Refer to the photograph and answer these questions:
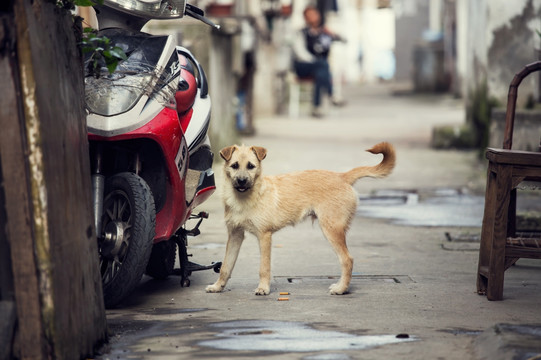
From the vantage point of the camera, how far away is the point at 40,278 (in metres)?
4.19

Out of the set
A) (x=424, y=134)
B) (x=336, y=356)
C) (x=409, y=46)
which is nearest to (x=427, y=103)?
(x=424, y=134)

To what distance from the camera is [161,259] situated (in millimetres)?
6578

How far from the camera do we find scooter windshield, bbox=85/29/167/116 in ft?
18.9

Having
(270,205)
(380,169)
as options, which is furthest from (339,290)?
(380,169)

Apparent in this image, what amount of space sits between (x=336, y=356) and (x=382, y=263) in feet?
9.00

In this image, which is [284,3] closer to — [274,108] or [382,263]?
[274,108]

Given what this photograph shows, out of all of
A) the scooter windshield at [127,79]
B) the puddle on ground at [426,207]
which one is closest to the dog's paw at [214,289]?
the scooter windshield at [127,79]

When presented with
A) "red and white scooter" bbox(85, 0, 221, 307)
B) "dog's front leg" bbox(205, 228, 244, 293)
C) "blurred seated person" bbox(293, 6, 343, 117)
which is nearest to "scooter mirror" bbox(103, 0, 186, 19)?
"red and white scooter" bbox(85, 0, 221, 307)

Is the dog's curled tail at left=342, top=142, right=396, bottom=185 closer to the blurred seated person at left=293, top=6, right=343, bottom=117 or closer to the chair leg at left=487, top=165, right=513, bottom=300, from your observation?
the chair leg at left=487, top=165, right=513, bottom=300

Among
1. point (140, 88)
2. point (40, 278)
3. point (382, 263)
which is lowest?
point (382, 263)

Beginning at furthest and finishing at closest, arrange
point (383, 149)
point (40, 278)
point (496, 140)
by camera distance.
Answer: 1. point (496, 140)
2. point (383, 149)
3. point (40, 278)

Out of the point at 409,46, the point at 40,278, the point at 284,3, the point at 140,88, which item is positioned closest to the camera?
the point at 40,278

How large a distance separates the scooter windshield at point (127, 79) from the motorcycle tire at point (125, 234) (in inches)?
15.8

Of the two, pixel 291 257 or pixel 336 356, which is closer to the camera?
pixel 336 356
